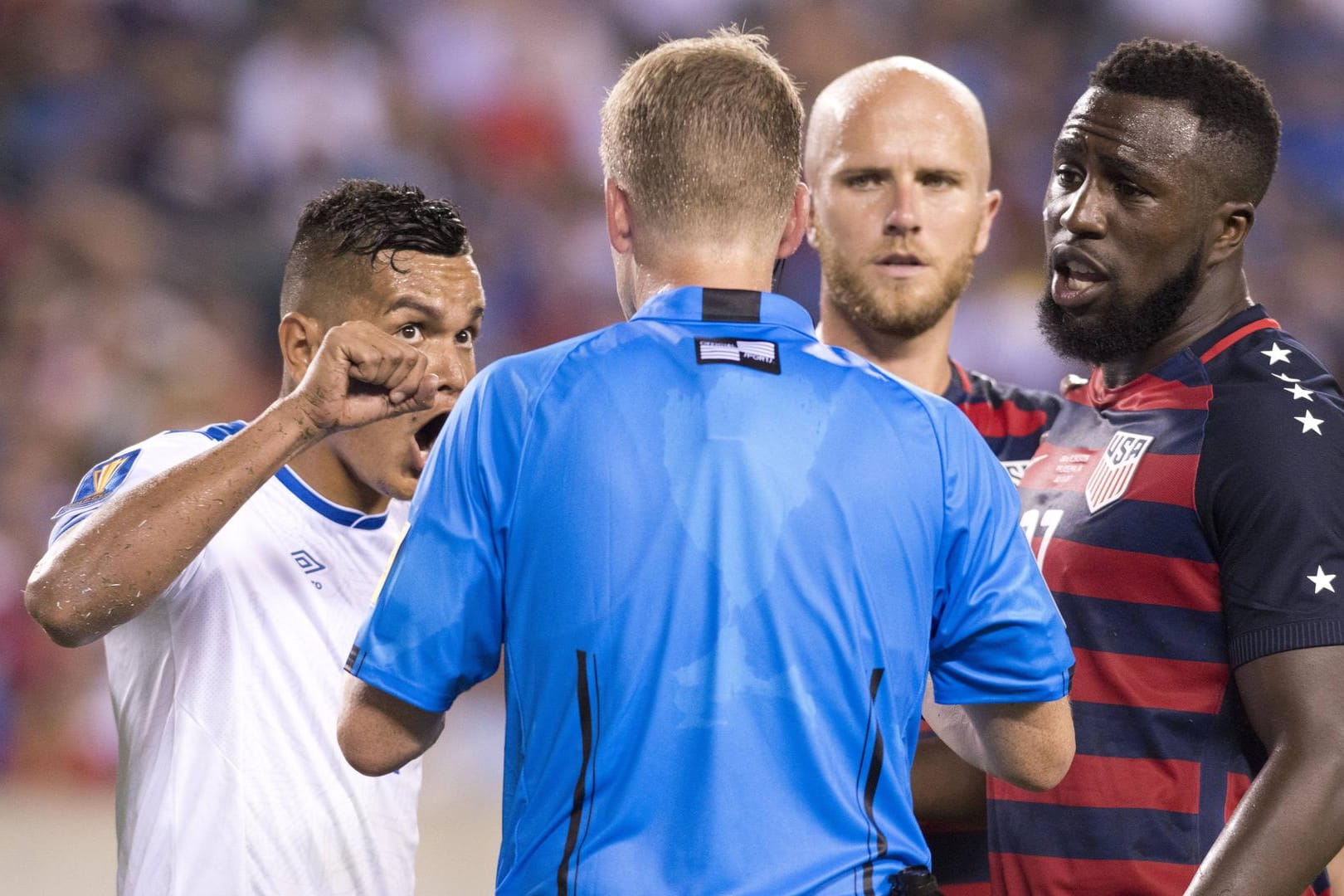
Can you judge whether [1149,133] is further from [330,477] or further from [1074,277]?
[330,477]

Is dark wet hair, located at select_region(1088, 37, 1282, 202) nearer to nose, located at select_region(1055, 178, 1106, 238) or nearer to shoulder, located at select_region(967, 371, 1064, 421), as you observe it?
nose, located at select_region(1055, 178, 1106, 238)

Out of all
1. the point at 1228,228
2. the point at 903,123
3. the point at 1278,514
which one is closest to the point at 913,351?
the point at 903,123

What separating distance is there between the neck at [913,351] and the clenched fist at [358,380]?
1655 mm

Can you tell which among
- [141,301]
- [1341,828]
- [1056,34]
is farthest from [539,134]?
[1341,828]

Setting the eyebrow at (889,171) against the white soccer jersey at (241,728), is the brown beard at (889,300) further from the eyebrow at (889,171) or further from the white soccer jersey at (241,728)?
the white soccer jersey at (241,728)

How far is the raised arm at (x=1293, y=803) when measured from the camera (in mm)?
2064

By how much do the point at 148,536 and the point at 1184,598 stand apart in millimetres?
1652

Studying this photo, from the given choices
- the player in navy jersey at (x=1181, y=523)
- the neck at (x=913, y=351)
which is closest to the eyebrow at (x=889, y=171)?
the neck at (x=913, y=351)

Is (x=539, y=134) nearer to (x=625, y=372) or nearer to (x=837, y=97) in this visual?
(x=837, y=97)

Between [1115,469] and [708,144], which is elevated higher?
[708,144]

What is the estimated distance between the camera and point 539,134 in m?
8.95

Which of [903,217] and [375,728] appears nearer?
[375,728]

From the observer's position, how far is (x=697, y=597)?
1.74 meters

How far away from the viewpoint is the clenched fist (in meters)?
2.12
